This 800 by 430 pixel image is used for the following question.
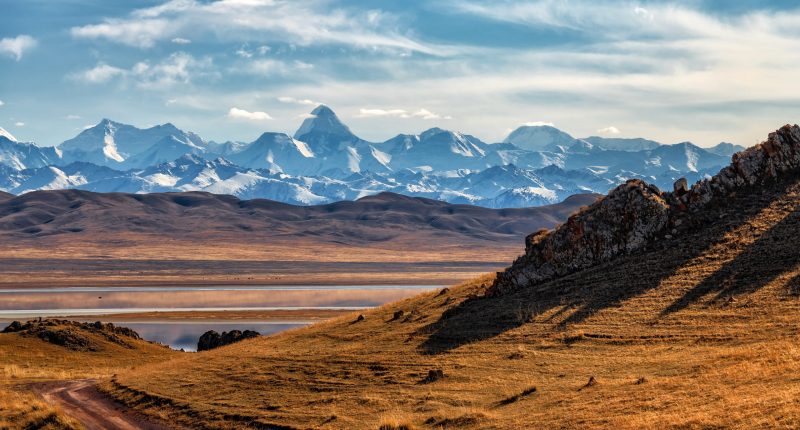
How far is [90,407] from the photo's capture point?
37625mm

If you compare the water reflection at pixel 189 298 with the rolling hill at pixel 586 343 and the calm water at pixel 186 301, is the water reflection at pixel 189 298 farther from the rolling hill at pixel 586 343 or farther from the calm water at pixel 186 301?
the rolling hill at pixel 586 343

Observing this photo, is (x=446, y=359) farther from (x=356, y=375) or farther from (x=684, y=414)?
(x=684, y=414)

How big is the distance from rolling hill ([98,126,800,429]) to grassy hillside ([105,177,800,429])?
0.33 ft

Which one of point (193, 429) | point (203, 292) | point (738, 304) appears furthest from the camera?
point (203, 292)

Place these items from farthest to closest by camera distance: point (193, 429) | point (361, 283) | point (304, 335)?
point (361, 283), point (304, 335), point (193, 429)

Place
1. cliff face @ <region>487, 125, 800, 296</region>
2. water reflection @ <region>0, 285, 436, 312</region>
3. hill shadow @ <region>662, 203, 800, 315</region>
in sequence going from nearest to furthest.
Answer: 1. hill shadow @ <region>662, 203, 800, 315</region>
2. cliff face @ <region>487, 125, 800, 296</region>
3. water reflection @ <region>0, 285, 436, 312</region>

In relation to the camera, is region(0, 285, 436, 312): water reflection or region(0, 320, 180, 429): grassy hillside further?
region(0, 285, 436, 312): water reflection

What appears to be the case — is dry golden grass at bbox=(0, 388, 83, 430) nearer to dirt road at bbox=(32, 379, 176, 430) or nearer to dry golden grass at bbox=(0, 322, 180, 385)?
dirt road at bbox=(32, 379, 176, 430)

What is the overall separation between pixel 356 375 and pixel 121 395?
1173 centimetres

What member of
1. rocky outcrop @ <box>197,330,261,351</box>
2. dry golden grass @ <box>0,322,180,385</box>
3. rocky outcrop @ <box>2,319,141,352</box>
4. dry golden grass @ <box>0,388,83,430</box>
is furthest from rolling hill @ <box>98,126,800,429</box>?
rocky outcrop @ <box>2,319,141,352</box>

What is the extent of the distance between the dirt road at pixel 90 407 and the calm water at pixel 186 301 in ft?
103

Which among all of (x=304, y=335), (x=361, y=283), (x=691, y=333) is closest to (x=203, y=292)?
(x=361, y=283)

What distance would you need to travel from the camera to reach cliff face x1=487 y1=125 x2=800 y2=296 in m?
43.5

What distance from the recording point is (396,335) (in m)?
41.4
